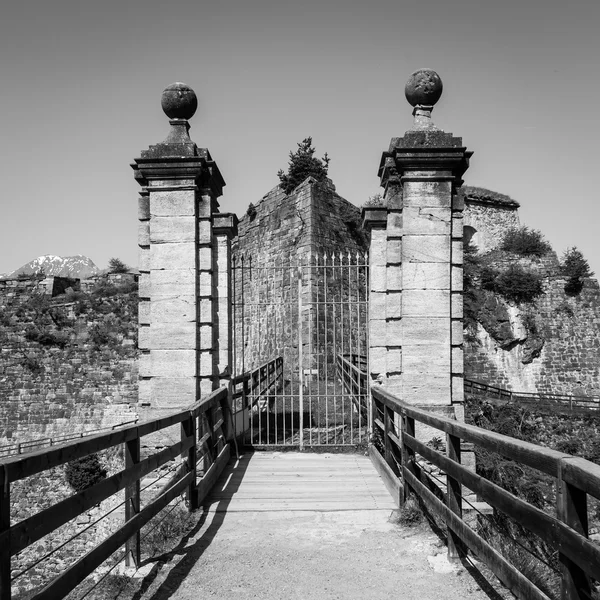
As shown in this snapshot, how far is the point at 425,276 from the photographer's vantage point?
6.44 m

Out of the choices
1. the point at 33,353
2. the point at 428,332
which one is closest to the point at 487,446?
the point at 428,332

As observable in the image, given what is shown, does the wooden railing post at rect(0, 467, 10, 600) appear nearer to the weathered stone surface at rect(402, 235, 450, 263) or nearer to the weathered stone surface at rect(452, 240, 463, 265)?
the weathered stone surface at rect(402, 235, 450, 263)

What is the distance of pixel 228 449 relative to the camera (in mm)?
6984

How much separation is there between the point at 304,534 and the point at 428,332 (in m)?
2.67

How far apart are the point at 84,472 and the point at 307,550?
1190 centimetres

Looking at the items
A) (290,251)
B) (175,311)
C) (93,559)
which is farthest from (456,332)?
(290,251)

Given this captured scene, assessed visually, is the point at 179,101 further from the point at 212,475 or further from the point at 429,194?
the point at 212,475

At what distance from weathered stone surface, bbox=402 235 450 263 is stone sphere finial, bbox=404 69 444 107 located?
4.87 feet

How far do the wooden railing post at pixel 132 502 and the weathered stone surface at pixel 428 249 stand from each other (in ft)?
11.9

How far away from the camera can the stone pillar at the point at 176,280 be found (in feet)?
21.5

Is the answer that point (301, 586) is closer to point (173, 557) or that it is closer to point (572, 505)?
point (173, 557)

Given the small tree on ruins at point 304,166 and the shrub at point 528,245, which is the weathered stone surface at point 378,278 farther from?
the shrub at point 528,245

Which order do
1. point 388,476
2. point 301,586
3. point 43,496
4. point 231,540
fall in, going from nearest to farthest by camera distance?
point 301,586, point 231,540, point 388,476, point 43,496

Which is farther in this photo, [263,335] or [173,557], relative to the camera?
[263,335]
